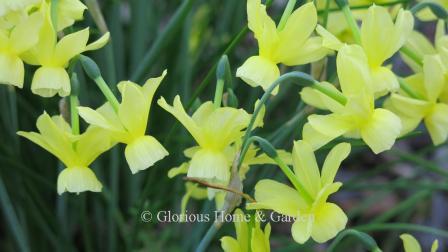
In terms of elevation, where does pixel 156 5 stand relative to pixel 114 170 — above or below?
above

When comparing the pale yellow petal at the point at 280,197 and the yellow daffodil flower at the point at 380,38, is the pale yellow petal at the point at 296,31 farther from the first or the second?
the pale yellow petal at the point at 280,197

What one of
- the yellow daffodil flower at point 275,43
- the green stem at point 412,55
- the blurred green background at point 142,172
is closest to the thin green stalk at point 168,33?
the blurred green background at point 142,172

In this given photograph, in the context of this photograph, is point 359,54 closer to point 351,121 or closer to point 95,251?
point 351,121

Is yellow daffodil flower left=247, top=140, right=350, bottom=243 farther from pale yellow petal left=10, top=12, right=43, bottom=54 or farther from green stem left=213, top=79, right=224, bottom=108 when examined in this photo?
pale yellow petal left=10, top=12, right=43, bottom=54

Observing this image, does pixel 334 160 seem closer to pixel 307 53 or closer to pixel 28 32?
pixel 307 53

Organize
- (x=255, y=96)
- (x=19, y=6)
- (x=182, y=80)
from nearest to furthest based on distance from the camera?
1. (x=19, y=6)
2. (x=255, y=96)
3. (x=182, y=80)

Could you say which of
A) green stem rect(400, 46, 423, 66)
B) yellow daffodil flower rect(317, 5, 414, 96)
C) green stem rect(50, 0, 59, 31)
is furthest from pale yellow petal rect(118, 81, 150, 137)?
green stem rect(400, 46, 423, 66)

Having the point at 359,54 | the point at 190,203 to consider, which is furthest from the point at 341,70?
the point at 190,203
